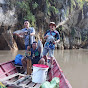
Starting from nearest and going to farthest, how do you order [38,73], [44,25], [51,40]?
1. [38,73]
2. [51,40]
3. [44,25]

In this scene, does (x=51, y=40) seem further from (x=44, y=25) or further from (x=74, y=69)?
(x=44, y=25)

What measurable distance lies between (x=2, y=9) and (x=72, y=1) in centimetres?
1119

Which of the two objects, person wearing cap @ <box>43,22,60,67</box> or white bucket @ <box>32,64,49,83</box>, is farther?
person wearing cap @ <box>43,22,60,67</box>

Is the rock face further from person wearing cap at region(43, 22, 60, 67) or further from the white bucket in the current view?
the white bucket

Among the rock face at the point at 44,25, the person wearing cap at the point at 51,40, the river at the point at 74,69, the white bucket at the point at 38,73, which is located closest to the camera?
the white bucket at the point at 38,73

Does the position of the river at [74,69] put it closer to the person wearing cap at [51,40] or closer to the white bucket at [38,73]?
the person wearing cap at [51,40]

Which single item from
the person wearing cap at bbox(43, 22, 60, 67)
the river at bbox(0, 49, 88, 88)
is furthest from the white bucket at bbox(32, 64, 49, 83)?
the river at bbox(0, 49, 88, 88)

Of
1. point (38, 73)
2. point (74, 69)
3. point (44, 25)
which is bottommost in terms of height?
point (74, 69)

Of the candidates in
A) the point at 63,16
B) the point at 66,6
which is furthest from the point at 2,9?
the point at 66,6

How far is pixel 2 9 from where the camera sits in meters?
12.8

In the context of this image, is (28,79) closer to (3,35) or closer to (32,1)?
(3,35)

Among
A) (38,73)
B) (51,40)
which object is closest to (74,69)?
(51,40)

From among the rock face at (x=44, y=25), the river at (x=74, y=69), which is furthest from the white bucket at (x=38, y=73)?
the rock face at (x=44, y=25)

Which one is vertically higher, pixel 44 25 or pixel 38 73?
pixel 44 25
